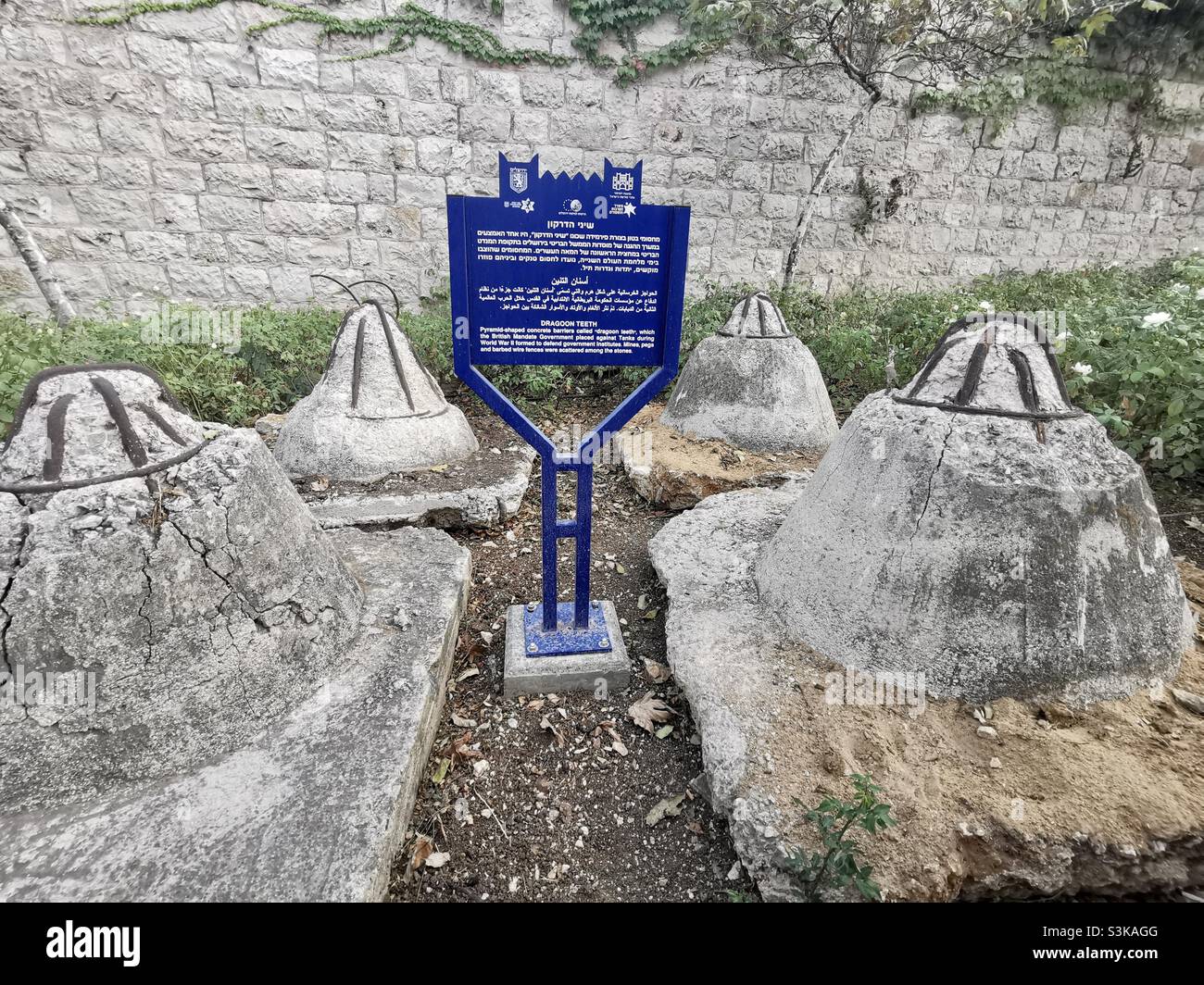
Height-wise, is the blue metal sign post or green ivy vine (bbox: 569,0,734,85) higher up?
green ivy vine (bbox: 569,0,734,85)

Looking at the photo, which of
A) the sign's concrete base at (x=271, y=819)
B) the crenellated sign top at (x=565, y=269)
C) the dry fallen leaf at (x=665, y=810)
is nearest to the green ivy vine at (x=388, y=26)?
the crenellated sign top at (x=565, y=269)

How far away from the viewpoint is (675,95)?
7.61 meters

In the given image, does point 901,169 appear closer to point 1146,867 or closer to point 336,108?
point 336,108

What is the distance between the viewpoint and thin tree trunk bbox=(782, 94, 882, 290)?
23.8 ft

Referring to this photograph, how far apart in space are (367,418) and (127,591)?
2.42 m

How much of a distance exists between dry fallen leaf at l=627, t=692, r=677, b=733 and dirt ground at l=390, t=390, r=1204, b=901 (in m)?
0.03

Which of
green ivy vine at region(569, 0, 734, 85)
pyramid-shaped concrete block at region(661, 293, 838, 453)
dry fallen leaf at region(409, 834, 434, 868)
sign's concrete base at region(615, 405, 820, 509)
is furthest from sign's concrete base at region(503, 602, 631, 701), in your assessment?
green ivy vine at region(569, 0, 734, 85)

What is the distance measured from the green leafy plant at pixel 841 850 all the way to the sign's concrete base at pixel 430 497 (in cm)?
258

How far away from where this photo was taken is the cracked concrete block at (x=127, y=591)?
1613 millimetres

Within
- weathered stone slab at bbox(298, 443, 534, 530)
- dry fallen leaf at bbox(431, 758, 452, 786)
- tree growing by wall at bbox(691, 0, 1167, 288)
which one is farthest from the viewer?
tree growing by wall at bbox(691, 0, 1167, 288)

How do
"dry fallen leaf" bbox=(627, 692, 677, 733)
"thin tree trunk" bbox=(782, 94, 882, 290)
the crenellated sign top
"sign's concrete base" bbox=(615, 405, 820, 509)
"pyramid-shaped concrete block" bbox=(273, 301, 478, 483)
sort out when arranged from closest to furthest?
the crenellated sign top, "dry fallen leaf" bbox=(627, 692, 677, 733), "pyramid-shaped concrete block" bbox=(273, 301, 478, 483), "sign's concrete base" bbox=(615, 405, 820, 509), "thin tree trunk" bbox=(782, 94, 882, 290)

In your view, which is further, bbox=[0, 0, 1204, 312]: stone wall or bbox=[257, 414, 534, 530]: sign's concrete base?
bbox=[0, 0, 1204, 312]: stone wall

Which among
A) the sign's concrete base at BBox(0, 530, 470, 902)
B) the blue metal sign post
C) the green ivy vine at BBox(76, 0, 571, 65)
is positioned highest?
the green ivy vine at BBox(76, 0, 571, 65)

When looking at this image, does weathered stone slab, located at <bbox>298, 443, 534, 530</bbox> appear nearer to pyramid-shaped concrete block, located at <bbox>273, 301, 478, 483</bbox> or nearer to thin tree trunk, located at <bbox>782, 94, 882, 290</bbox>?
pyramid-shaped concrete block, located at <bbox>273, 301, 478, 483</bbox>
